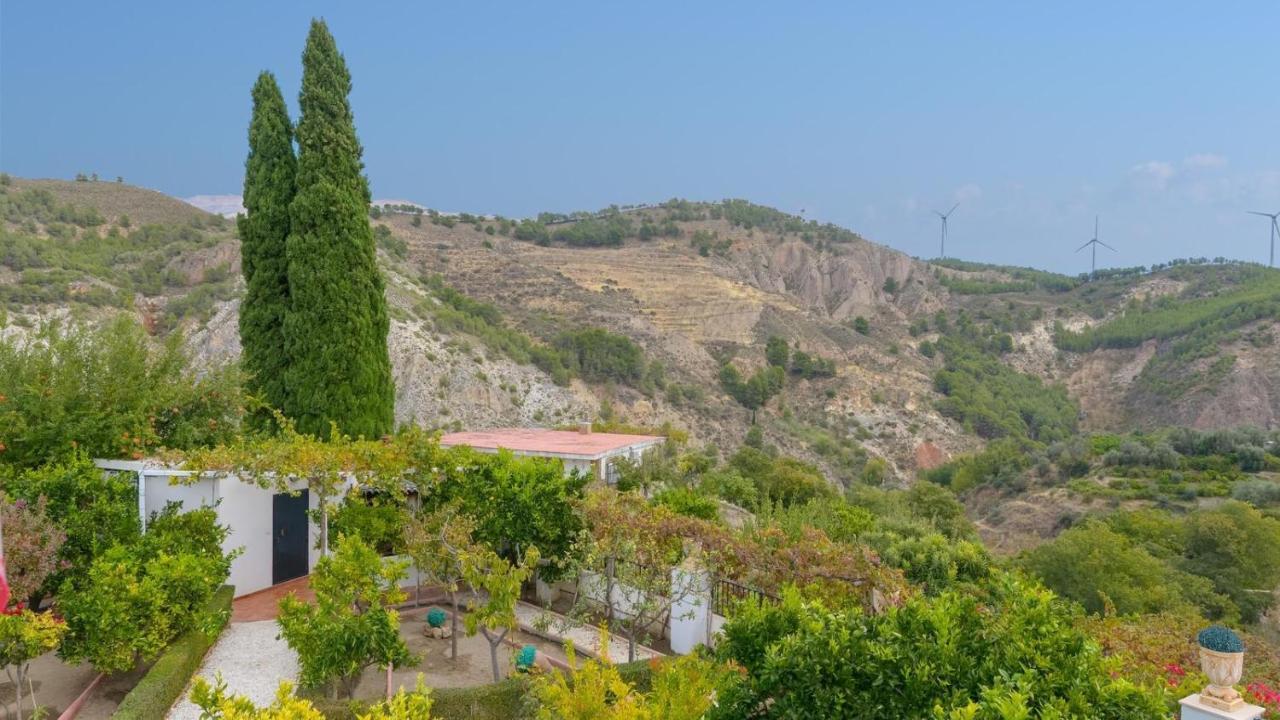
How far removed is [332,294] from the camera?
2028 cm

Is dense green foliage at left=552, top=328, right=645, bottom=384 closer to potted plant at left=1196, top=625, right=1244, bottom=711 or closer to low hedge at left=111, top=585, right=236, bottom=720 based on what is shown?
low hedge at left=111, top=585, right=236, bottom=720

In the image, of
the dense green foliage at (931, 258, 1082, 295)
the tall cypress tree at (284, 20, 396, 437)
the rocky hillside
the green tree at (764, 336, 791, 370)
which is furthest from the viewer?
the dense green foliage at (931, 258, 1082, 295)

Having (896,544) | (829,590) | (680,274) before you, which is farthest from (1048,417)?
(829,590)

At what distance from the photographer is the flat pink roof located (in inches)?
825

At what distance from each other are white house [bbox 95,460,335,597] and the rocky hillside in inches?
746

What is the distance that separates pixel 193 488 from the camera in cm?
1539

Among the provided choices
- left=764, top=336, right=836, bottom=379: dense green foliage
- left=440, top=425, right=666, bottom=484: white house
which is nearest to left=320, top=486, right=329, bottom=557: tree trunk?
left=440, top=425, right=666, bottom=484: white house

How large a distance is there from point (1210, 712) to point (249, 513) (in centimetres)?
1523

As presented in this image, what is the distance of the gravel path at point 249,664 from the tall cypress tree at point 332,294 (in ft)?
21.8

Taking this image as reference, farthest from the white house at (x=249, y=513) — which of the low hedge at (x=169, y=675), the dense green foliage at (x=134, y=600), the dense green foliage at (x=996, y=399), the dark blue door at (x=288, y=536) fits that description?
the dense green foliage at (x=996, y=399)

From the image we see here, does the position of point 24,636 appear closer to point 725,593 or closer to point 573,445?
point 725,593

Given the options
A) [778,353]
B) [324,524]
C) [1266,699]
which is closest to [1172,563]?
[1266,699]

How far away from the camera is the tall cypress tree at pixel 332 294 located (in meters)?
20.3

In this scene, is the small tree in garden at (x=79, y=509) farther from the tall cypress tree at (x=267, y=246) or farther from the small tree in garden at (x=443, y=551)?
the tall cypress tree at (x=267, y=246)
